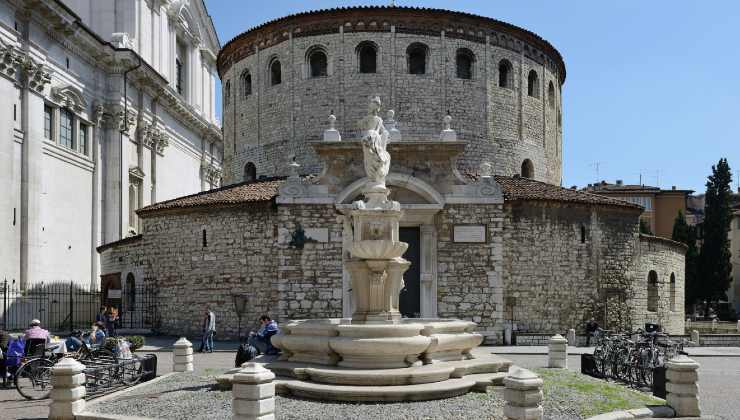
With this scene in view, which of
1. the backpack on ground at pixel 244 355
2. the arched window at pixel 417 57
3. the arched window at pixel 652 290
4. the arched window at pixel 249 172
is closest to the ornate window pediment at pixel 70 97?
the arched window at pixel 249 172

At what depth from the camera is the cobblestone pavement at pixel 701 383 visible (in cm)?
1266

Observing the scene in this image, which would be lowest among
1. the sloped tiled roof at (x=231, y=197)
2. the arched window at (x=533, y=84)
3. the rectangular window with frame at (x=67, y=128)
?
the sloped tiled roof at (x=231, y=197)

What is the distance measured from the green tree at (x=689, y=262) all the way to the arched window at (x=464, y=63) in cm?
2828

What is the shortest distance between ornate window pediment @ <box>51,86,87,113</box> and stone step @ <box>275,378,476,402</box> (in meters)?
24.4

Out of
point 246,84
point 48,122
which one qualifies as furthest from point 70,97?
point 246,84

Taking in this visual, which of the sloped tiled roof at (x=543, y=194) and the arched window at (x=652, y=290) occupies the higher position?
the sloped tiled roof at (x=543, y=194)

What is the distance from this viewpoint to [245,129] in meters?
33.6

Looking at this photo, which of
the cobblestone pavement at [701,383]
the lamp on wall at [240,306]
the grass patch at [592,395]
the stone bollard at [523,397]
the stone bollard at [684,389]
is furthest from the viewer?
the lamp on wall at [240,306]

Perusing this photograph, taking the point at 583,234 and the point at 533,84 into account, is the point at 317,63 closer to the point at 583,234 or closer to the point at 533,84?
the point at 533,84

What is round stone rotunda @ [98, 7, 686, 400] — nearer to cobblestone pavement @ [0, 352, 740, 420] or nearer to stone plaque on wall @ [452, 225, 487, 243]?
stone plaque on wall @ [452, 225, 487, 243]

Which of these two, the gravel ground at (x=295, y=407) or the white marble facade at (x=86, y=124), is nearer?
the gravel ground at (x=295, y=407)

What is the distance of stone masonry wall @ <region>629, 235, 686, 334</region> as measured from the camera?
94.1 ft

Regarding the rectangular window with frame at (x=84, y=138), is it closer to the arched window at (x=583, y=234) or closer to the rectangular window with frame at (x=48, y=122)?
the rectangular window with frame at (x=48, y=122)

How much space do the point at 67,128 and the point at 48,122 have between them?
68.5 inches
